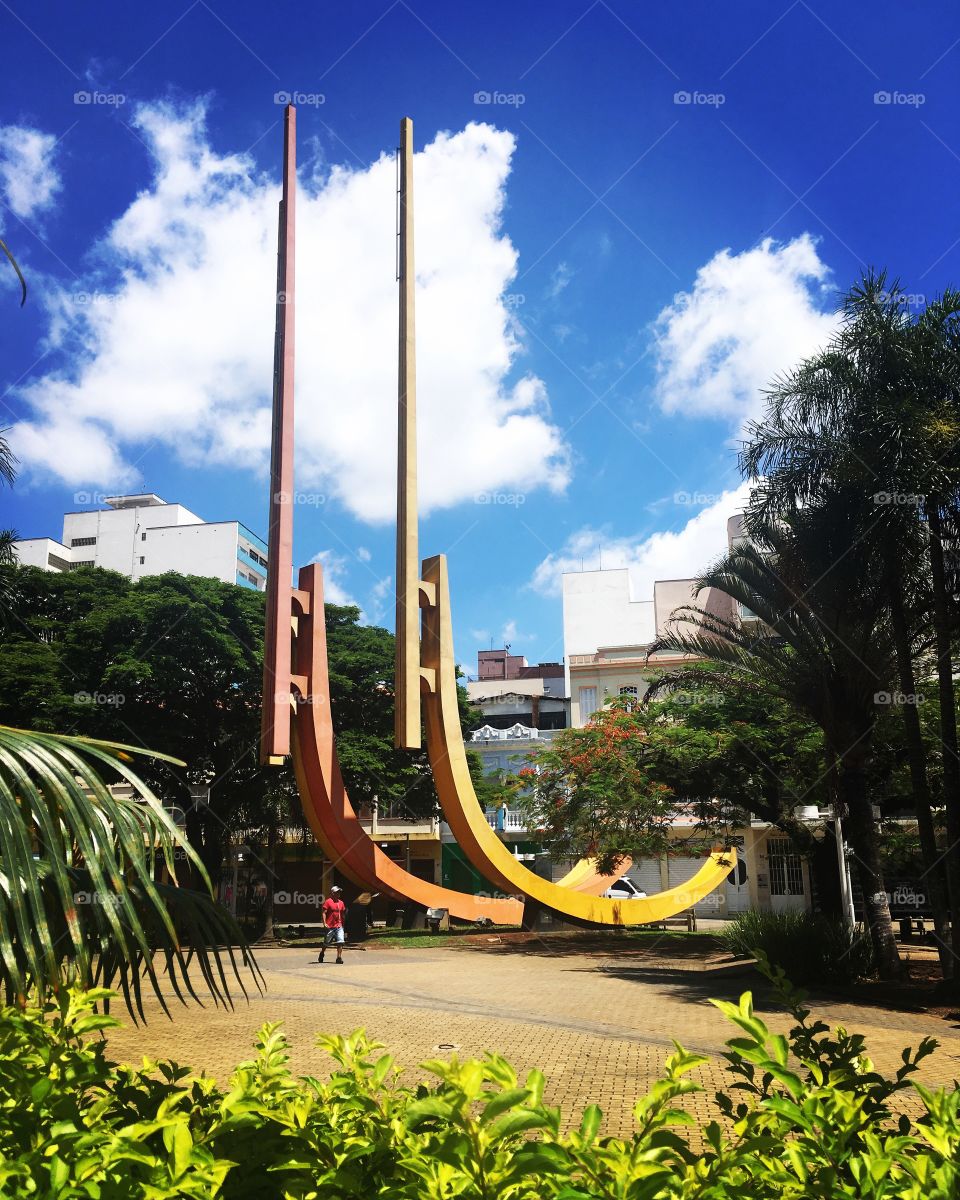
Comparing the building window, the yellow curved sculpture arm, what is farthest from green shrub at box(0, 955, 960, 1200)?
the building window

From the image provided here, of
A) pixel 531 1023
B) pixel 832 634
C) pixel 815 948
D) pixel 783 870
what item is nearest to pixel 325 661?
pixel 832 634

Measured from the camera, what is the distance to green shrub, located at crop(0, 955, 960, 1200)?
6.00 ft

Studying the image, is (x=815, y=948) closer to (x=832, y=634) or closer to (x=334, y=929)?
(x=832, y=634)

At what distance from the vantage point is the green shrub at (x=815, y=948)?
13391 mm

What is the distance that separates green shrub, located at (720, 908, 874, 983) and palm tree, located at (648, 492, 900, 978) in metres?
0.33

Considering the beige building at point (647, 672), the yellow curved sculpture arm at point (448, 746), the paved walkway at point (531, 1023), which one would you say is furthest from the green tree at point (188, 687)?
the beige building at point (647, 672)

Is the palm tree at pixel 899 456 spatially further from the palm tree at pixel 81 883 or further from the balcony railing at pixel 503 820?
the balcony railing at pixel 503 820

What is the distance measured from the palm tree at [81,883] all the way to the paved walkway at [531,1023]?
425cm

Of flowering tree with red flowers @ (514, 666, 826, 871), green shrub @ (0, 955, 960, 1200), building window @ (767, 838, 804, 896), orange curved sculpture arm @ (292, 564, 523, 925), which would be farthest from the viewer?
building window @ (767, 838, 804, 896)

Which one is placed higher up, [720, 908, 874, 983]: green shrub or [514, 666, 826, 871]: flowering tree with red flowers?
[514, 666, 826, 871]: flowering tree with red flowers

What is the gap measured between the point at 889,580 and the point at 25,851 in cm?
1272

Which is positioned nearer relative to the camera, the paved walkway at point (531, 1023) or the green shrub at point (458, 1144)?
the green shrub at point (458, 1144)

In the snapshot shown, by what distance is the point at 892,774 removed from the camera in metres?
18.5

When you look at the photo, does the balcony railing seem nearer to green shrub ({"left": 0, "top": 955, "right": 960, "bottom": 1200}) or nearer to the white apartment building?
the white apartment building
